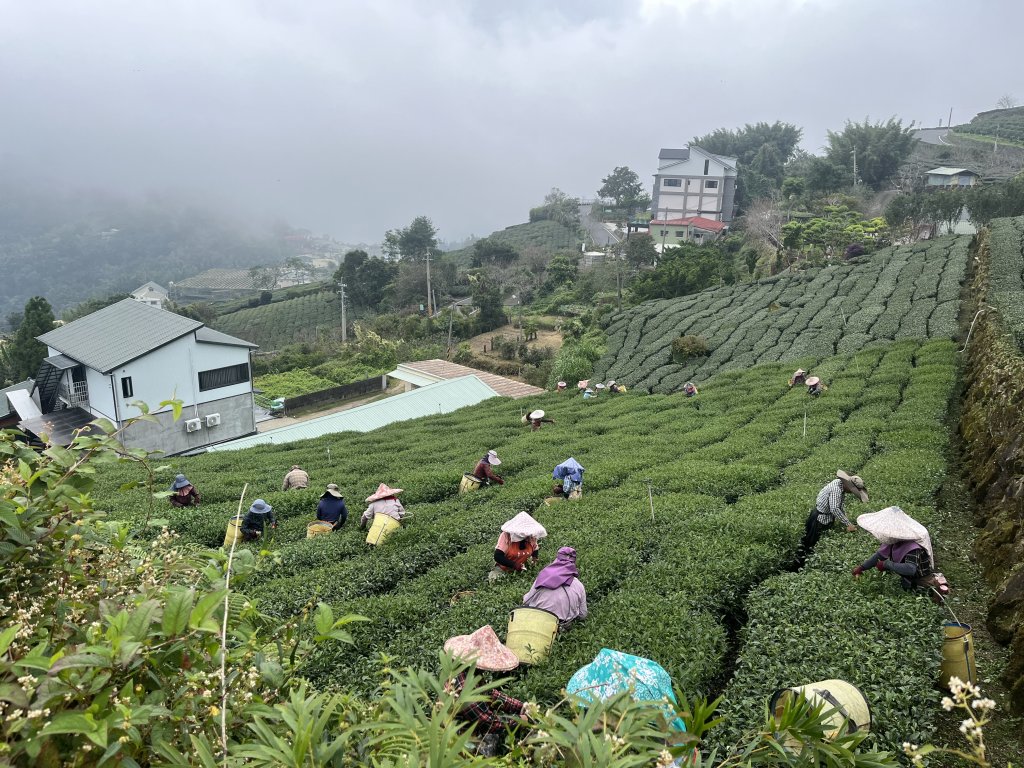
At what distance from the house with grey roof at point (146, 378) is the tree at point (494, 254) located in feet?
121

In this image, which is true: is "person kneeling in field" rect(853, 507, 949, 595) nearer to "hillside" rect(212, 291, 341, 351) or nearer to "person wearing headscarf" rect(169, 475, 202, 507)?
"person wearing headscarf" rect(169, 475, 202, 507)

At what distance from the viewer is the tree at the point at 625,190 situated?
8550cm

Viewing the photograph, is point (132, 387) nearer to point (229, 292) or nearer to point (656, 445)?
point (656, 445)

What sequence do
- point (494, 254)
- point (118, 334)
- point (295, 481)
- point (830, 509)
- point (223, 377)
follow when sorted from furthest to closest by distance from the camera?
point (494, 254), point (223, 377), point (118, 334), point (295, 481), point (830, 509)

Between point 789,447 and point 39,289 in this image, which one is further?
point 39,289

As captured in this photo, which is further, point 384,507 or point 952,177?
point 952,177

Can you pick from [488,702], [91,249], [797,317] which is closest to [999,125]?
[797,317]

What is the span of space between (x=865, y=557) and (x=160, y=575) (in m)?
7.81

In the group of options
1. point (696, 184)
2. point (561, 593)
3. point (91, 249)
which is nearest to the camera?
point (561, 593)

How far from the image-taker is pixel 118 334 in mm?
26375

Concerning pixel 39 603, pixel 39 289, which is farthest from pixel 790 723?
pixel 39 289

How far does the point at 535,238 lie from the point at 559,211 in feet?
33.2

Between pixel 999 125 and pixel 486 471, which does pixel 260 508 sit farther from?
pixel 999 125

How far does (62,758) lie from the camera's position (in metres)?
2.25
